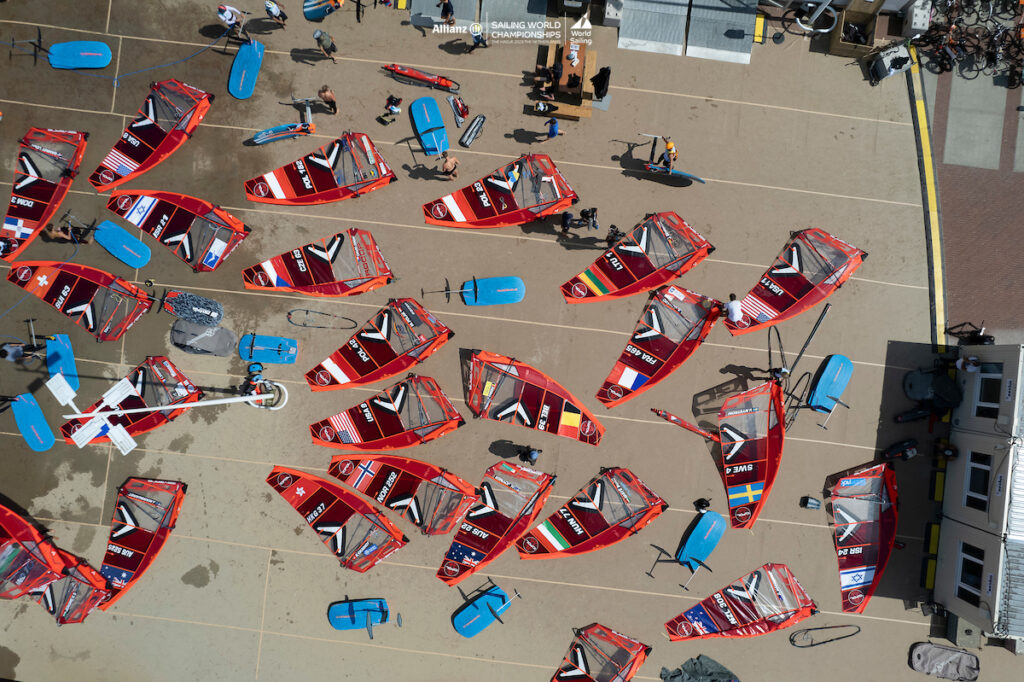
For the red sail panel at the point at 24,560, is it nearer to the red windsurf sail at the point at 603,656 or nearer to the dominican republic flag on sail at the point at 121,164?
the dominican republic flag on sail at the point at 121,164

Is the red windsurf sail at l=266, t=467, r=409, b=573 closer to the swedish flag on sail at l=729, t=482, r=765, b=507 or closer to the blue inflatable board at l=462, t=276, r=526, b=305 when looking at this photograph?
the blue inflatable board at l=462, t=276, r=526, b=305

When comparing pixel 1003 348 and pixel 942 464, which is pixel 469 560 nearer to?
pixel 942 464

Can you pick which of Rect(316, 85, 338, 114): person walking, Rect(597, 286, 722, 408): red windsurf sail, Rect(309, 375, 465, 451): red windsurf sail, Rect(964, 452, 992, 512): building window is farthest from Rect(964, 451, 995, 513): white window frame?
Rect(316, 85, 338, 114): person walking

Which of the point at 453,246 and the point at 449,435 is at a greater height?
the point at 453,246

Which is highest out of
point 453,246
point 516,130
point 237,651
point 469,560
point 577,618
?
point 516,130

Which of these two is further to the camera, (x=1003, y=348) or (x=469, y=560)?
(x=469, y=560)

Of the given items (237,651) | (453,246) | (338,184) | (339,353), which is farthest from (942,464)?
(237,651)

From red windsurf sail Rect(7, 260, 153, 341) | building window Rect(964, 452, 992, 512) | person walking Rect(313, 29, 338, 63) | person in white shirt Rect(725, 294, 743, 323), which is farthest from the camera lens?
red windsurf sail Rect(7, 260, 153, 341)

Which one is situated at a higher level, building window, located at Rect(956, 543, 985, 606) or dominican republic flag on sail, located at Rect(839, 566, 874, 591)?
building window, located at Rect(956, 543, 985, 606)
